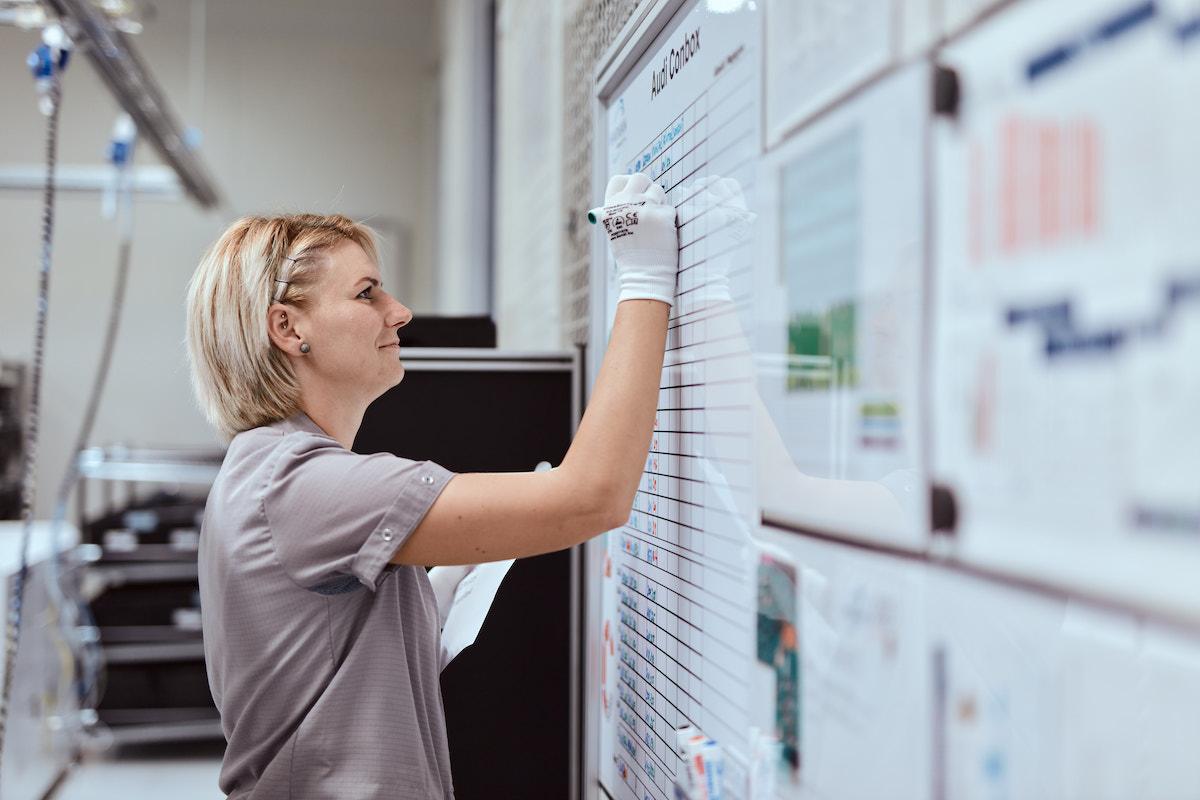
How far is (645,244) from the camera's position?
0.92 metres

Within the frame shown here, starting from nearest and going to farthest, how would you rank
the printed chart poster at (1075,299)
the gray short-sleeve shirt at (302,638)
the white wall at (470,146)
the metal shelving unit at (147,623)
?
the printed chart poster at (1075,299) < the gray short-sleeve shirt at (302,638) < the metal shelving unit at (147,623) < the white wall at (470,146)

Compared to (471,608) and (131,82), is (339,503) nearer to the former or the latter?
(471,608)

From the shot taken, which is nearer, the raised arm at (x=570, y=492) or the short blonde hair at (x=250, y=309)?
the raised arm at (x=570, y=492)

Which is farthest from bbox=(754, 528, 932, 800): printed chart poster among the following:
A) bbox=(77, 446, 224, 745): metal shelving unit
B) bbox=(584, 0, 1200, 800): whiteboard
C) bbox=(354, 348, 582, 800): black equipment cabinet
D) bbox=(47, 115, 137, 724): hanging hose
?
bbox=(77, 446, 224, 745): metal shelving unit

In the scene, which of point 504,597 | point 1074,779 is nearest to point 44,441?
point 504,597

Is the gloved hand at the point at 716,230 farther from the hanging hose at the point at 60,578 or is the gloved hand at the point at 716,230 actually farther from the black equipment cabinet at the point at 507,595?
the hanging hose at the point at 60,578

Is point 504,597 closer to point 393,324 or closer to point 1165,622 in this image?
point 393,324

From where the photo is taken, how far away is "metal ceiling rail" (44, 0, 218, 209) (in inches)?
77.5

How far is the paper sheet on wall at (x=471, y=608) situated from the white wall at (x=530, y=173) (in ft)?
2.65

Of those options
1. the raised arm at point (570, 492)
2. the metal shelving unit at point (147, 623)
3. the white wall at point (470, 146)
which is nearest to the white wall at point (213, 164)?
the white wall at point (470, 146)

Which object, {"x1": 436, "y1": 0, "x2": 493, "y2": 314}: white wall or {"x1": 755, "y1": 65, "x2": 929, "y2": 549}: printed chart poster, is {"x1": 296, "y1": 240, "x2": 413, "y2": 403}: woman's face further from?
{"x1": 436, "y1": 0, "x2": 493, "y2": 314}: white wall

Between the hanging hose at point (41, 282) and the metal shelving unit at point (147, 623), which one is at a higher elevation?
the hanging hose at point (41, 282)

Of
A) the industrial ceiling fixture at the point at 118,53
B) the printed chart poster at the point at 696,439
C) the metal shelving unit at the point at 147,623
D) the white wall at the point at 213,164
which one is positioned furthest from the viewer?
the white wall at the point at 213,164

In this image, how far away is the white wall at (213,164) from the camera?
196 inches
